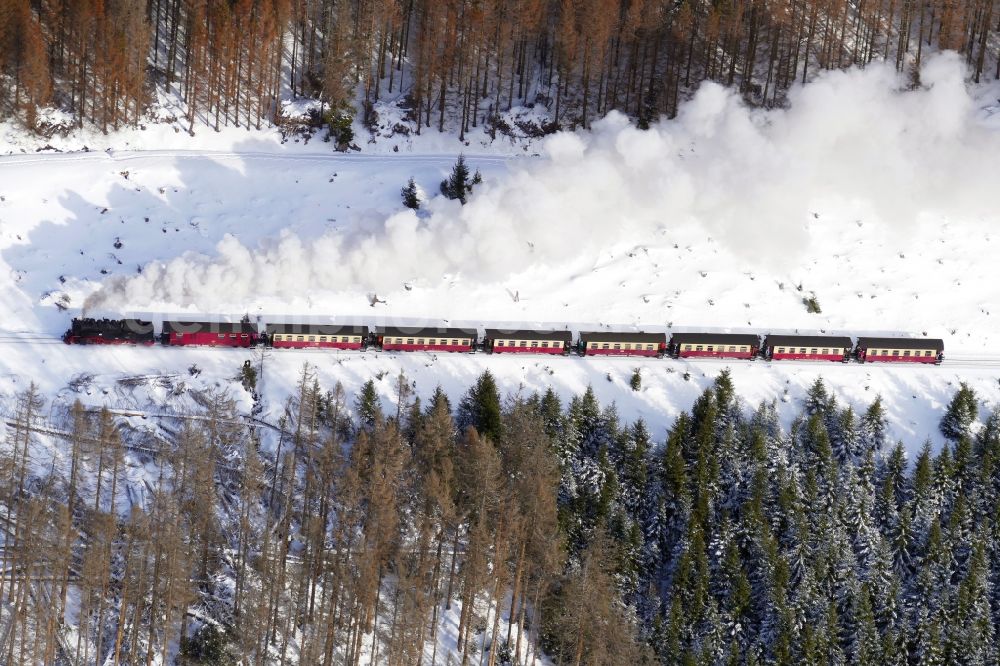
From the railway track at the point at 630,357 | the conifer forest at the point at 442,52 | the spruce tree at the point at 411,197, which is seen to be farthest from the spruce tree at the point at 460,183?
the railway track at the point at 630,357

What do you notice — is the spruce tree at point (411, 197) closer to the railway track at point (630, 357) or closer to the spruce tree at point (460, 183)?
the spruce tree at point (460, 183)

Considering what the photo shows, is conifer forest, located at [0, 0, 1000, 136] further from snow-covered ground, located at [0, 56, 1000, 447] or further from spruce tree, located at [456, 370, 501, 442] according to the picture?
spruce tree, located at [456, 370, 501, 442]

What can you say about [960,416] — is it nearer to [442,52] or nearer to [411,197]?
[411,197]

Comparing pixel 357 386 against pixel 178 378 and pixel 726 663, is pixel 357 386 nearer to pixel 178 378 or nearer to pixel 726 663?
pixel 178 378

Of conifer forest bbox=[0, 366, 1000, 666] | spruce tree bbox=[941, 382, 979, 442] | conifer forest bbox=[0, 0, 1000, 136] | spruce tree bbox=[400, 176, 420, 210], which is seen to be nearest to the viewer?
conifer forest bbox=[0, 366, 1000, 666]

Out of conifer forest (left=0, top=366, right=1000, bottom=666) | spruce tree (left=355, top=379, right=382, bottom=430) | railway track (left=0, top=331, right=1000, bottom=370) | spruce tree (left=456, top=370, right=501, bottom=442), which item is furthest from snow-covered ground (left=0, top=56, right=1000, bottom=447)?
conifer forest (left=0, top=366, right=1000, bottom=666)

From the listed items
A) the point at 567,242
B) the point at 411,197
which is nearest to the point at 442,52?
the point at 411,197

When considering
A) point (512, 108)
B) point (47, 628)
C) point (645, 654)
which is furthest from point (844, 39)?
point (47, 628)
